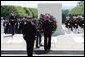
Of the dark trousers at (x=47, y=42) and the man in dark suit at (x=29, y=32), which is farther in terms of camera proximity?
the dark trousers at (x=47, y=42)

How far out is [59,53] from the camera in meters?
9.05

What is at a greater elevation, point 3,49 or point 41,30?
point 41,30

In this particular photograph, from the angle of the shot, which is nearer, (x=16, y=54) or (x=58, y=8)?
(x=16, y=54)

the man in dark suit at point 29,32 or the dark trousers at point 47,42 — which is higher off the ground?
the man in dark suit at point 29,32

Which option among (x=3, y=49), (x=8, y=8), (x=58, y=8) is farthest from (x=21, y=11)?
(x=3, y=49)

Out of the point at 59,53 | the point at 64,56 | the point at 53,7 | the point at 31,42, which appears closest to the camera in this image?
the point at 31,42

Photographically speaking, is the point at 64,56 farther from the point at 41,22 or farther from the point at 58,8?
the point at 58,8

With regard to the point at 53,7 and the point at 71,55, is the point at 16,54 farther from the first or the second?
the point at 53,7

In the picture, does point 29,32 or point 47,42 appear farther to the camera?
point 47,42

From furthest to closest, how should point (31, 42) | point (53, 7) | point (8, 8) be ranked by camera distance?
1. point (8, 8)
2. point (53, 7)
3. point (31, 42)

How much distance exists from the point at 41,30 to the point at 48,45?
2.03 ft

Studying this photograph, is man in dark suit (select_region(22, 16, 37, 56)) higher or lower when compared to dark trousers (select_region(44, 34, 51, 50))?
higher

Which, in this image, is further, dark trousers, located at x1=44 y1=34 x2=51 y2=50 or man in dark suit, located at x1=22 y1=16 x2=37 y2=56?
dark trousers, located at x1=44 y1=34 x2=51 y2=50

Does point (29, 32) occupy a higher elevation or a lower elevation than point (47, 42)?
higher
